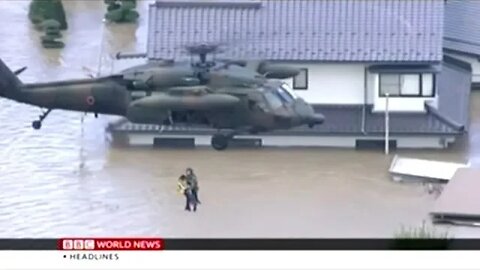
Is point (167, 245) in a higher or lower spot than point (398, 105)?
lower

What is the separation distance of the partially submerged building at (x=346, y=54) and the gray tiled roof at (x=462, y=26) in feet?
0.19

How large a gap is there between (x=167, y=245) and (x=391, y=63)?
0.78 metres

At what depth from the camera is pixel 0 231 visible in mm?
4738

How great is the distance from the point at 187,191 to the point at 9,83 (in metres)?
0.56

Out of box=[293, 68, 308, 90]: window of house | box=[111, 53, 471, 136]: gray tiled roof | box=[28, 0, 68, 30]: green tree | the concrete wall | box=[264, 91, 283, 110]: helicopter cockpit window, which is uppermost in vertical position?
box=[28, 0, 68, 30]: green tree

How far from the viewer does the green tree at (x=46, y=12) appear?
4910 millimetres

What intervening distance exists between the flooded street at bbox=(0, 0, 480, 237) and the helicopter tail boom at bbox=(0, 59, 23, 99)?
0.03 meters

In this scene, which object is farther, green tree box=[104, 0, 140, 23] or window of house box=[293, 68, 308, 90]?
green tree box=[104, 0, 140, 23]

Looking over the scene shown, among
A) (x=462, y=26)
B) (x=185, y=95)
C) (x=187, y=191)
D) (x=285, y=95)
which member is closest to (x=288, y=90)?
(x=285, y=95)

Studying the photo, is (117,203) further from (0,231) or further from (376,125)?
(376,125)

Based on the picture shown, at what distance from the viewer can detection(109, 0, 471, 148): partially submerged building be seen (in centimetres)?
476

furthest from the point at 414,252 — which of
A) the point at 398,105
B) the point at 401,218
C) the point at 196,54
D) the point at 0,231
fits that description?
the point at 0,231

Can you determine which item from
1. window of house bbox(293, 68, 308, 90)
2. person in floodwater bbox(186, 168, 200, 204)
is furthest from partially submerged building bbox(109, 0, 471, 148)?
person in floodwater bbox(186, 168, 200, 204)

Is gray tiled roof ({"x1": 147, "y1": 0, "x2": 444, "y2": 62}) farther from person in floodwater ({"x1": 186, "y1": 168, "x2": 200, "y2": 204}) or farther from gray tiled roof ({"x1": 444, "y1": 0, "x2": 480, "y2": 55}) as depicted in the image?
person in floodwater ({"x1": 186, "y1": 168, "x2": 200, "y2": 204})
